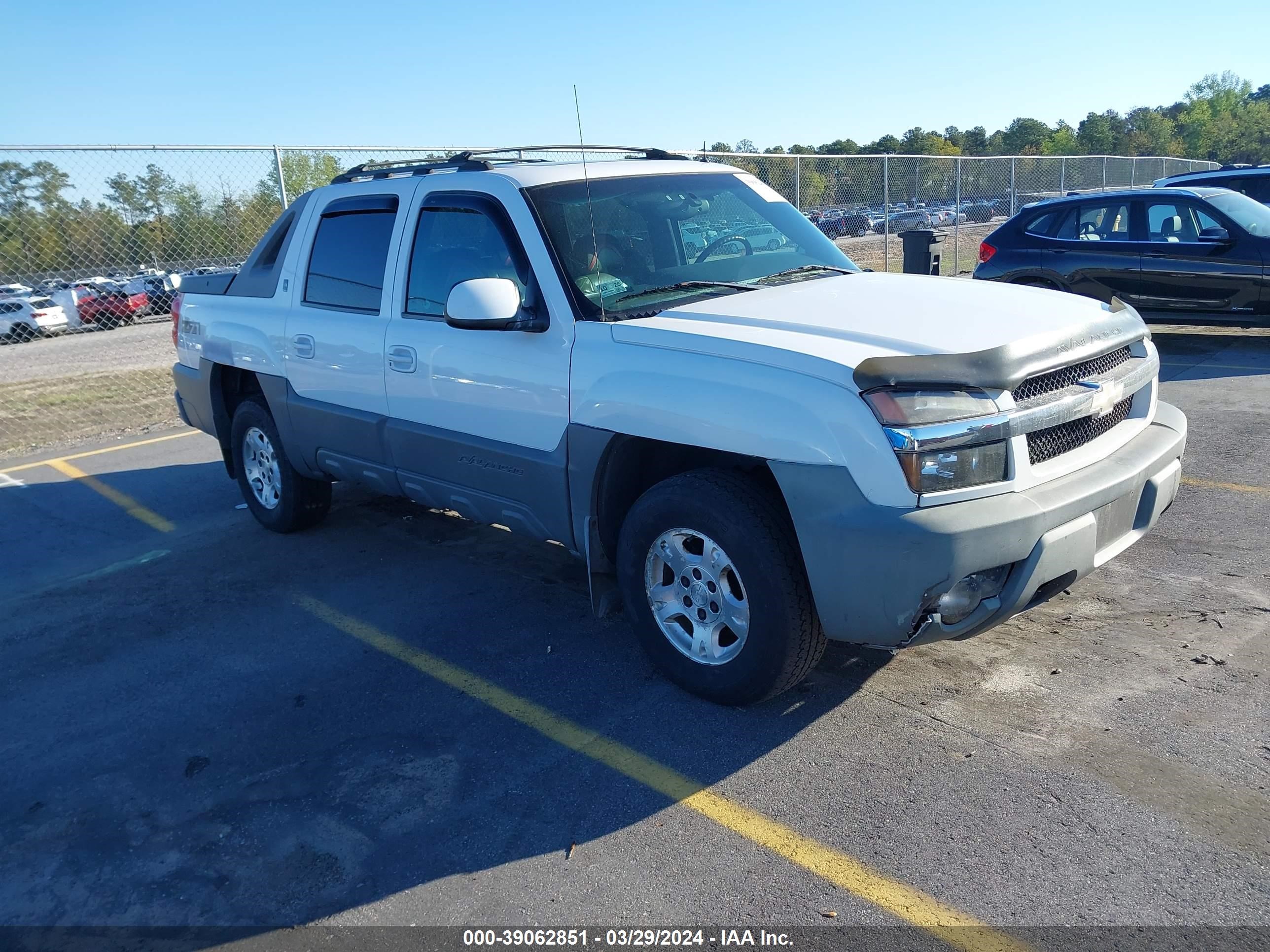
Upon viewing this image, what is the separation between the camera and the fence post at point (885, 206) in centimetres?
1681

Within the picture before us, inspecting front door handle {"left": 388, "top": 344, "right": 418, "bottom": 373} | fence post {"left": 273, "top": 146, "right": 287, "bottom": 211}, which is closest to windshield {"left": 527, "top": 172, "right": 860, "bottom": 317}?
front door handle {"left": 388, "top": 344, "right": 418, "bottom": 373}

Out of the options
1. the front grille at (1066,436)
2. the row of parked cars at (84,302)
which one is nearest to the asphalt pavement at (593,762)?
the front grille at (1066,436)

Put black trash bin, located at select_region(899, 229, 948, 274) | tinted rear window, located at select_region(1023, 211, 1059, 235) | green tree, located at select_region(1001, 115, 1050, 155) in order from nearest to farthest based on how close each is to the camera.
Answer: black trash bin, located at select_region(899, 229, 948, 274), tinted rear window, located at select_region(1023, 211, 1059, 235), green tree, located at select_region(1001, 115, 1050, 155)

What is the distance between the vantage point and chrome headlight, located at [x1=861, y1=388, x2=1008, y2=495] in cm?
302

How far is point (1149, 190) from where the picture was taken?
34.1ft

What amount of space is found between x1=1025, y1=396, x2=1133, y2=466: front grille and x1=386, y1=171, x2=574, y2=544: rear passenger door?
→ 1.75m

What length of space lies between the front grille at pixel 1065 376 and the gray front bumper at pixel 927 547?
12.1 inches

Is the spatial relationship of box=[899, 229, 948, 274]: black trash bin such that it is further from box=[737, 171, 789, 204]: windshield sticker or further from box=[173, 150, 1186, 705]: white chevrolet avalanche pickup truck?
box=[173, 150, 1186, 705]: white chevrolet avalanche pickup truck

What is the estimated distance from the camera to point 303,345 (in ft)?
17.5

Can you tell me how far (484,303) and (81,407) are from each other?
8.38 meters

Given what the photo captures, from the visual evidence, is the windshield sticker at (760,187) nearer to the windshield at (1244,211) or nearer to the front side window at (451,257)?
the front side window at (451,257)

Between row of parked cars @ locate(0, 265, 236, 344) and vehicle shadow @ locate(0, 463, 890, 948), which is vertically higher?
row of parked cars @ locate(0, 265, 236, 344)

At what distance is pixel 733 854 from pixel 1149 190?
10.0m

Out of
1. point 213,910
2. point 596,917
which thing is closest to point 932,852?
point 596,917
